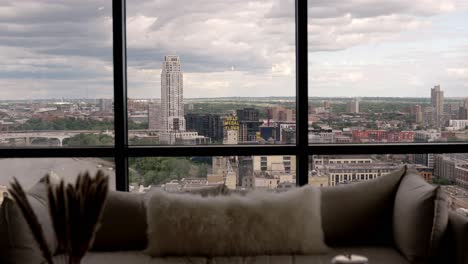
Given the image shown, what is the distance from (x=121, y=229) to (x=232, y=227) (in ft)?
2.14

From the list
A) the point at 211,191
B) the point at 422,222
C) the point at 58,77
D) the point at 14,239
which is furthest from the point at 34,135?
the point at 422,222

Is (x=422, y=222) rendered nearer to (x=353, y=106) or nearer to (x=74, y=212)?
(x=353, y=106)

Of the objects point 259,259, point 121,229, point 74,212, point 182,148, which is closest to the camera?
point 74,212

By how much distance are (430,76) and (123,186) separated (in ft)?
7.45

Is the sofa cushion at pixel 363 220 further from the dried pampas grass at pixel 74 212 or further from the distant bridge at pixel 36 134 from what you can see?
the dried pampas grass at pixel 74 212

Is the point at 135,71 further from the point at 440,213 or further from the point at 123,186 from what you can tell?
the point at 440,213

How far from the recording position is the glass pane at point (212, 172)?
4.10 m

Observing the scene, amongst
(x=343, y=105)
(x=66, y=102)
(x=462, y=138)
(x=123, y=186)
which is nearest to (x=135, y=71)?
(x=66, y=102)

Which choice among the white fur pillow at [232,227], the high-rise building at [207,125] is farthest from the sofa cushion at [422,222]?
the high-rise building at [207,125]

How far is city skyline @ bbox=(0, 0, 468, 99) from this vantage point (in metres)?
4.07

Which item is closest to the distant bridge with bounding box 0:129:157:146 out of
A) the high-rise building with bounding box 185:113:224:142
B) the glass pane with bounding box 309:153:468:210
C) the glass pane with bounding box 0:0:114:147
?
the glass pane with bounding box 0:0:114:147

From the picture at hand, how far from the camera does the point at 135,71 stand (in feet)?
13.5

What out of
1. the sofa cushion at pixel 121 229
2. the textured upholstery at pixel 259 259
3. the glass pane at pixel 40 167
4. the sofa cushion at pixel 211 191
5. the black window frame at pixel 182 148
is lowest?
the textured upholstery at pixel 259 259

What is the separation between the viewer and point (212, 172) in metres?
4.12
